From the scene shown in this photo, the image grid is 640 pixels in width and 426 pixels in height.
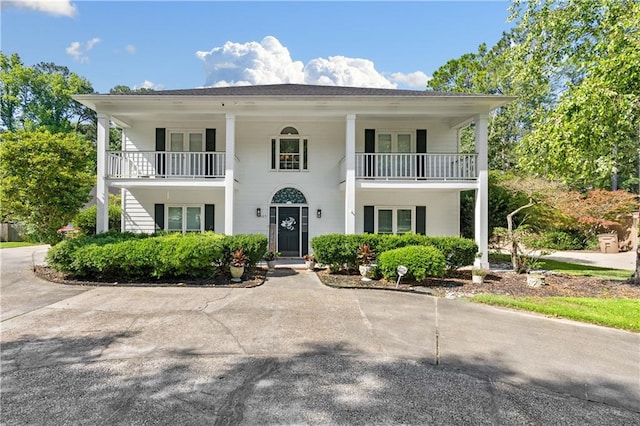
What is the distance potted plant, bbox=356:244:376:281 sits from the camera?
391 inches

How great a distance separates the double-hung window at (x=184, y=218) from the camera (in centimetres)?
1348

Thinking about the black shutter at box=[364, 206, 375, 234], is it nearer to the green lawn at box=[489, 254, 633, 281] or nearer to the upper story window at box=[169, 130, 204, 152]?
the green lawn at box=[489, 254, 633, 281]

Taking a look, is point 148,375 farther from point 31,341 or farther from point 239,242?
point 239,242

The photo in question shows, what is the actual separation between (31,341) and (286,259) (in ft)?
28.7

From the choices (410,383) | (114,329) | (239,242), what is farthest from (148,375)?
(239,242)

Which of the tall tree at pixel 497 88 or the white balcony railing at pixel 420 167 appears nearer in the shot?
the white balcony railing at pixel 420 167

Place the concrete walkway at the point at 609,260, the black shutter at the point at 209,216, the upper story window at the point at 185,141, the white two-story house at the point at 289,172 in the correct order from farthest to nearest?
the concrete walkway at the point at 609,260
the upper story window at the point at 185,141
the black shutter at the point at 209,216
the white two-story house at the point at 289,172

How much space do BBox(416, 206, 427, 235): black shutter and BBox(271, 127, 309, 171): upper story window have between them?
4.86m

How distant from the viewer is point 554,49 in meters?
11.5

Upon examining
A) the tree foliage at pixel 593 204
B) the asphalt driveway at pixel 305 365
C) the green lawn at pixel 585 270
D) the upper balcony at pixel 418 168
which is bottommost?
the green lawn at pixel 585 270

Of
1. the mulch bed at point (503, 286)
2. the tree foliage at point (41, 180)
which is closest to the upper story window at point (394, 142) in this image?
the mulch bed at point (503, 286)

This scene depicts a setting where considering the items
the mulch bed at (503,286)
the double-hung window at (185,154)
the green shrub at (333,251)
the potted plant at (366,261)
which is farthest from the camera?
the double-hung window at (185,154)

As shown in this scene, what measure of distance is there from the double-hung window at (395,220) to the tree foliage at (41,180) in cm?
1092

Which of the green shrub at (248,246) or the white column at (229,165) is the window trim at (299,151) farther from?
the green shrub at (248,246)
